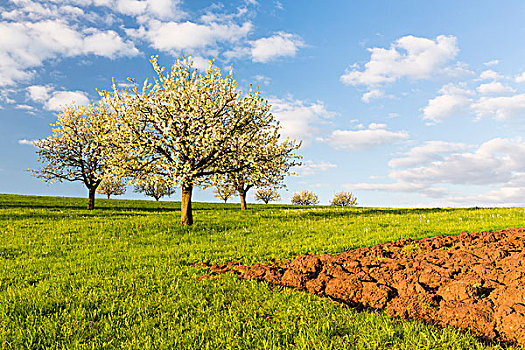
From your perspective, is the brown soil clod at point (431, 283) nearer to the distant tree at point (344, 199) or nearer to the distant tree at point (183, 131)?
the distant tree at point (183, 131)

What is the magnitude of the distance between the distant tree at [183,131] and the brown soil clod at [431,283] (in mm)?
10465

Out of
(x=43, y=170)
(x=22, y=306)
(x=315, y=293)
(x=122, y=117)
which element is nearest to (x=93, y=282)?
(x=22, y=306)

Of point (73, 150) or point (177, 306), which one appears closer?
point (177, 306)

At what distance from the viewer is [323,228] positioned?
1778 cm

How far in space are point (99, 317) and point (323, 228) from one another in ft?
42.6

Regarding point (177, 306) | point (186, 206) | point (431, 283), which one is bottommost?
point (177, 306)

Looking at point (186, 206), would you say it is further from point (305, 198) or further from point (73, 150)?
point (305, 198)

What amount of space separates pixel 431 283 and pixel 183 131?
53.0 feet

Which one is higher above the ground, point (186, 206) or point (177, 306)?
point (186, 206)

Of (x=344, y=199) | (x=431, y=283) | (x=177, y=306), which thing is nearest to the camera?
(x=177, y=306)

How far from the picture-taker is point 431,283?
7.11m

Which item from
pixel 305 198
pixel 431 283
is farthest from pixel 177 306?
pixel 305 198

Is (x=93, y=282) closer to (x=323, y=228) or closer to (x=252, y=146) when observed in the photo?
(x=323, y=228)

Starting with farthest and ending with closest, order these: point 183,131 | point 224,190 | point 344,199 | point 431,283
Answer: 1. point 344,199
2. point 224,190
3. point 183,131
4. point 431,283
